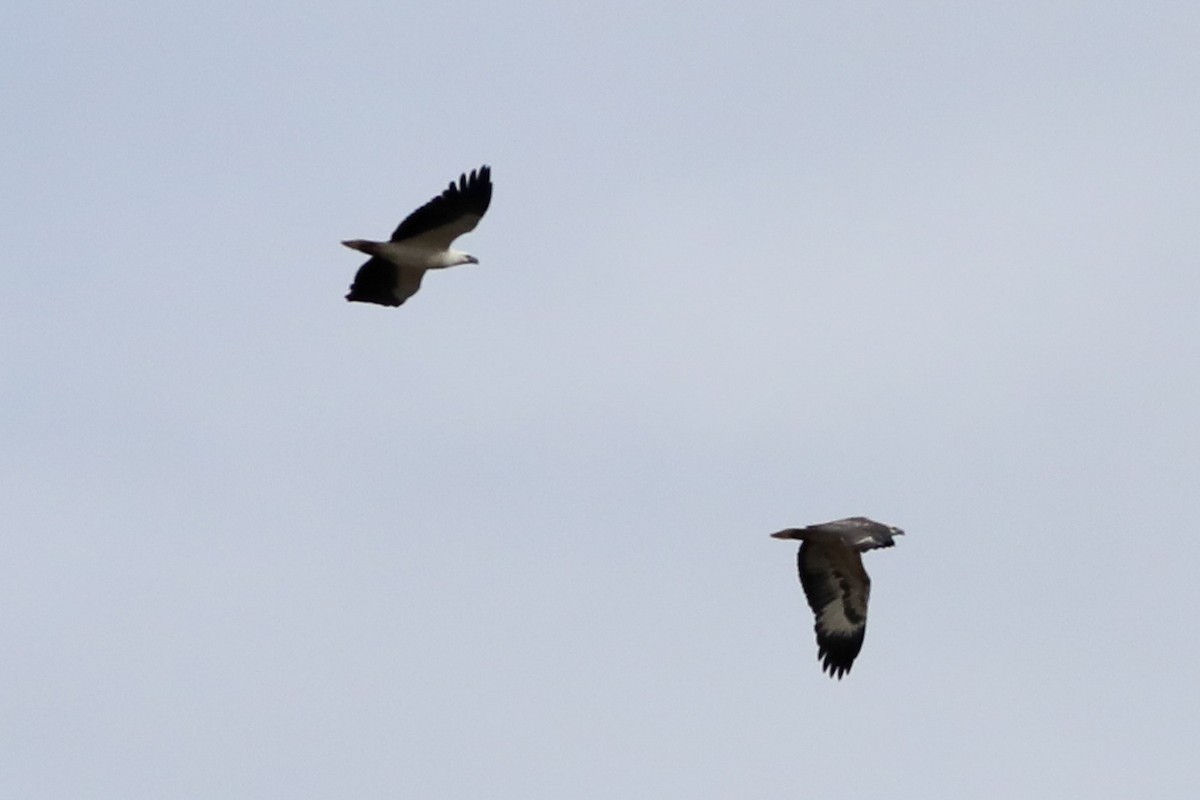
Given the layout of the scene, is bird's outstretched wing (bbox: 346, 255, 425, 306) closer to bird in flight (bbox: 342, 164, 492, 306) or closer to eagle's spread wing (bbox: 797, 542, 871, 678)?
bird in flight (bbox: 342, 164, 492, 306)

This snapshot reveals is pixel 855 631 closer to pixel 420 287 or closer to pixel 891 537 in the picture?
pixel 891 537

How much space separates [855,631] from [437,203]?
8.45 metres

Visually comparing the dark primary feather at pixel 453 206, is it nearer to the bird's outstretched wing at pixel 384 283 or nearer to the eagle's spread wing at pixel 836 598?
the bird's outstretched wing at pixel 384 283

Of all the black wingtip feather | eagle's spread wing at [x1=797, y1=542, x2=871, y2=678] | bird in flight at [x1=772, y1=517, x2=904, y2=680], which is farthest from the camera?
the black wingtip feather

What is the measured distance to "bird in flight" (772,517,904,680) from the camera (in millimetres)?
28078

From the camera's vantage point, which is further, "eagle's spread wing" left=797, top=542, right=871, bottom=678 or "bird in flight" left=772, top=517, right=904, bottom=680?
"eagle's spread wing" left=797, top=542, right=871, bottom=678

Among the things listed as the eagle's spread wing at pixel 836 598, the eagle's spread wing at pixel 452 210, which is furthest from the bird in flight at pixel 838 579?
the eagle's spread wing at pixel 452 210

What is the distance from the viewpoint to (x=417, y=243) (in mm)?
30312

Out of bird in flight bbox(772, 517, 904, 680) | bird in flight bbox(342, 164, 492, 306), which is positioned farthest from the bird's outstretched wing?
bird in flight bbox(772, 517, 904, 680)

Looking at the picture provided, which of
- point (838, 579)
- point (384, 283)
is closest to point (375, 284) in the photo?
point (384, 283)

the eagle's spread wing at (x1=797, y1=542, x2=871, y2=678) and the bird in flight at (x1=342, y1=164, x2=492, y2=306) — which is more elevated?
the bird in flight at (x1=342, y1=164, x2=492, y2=306)

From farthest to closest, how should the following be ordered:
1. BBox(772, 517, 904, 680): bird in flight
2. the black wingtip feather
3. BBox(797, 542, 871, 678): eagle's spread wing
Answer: the black wingtip feather < BBox(797, 542, 871, 678): eagle's spread wing < BBox(772, 517, 904, 680): bird in flight

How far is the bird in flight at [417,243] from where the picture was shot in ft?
97.7

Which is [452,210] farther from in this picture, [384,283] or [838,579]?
[838,579]
